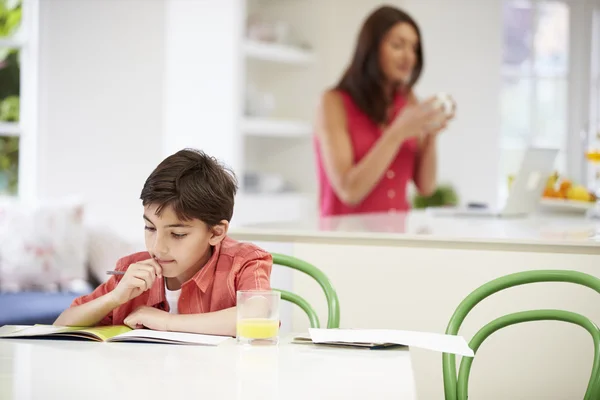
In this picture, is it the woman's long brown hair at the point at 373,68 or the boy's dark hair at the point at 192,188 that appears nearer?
the boy's dark hair at the point at 192,188

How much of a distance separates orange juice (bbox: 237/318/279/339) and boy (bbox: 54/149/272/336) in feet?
0.36

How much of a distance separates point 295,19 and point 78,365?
484 cm

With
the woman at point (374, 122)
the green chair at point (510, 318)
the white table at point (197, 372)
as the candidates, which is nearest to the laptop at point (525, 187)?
the woman at point (374, 122)

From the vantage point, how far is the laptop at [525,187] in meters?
3.22

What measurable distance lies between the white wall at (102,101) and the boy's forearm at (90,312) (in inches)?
127

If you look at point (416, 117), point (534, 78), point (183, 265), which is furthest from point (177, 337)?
point (534, 78)

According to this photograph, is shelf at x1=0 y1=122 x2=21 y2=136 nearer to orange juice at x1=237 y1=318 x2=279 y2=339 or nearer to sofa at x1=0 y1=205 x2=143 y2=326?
sofa at x1=0 y1=205 x2=143 y2=326

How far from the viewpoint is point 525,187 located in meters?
3.29

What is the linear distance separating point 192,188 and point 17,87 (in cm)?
344

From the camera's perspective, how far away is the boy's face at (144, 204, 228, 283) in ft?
4.99

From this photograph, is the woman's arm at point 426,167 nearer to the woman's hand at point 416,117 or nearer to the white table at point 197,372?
the woman's hand at point 416,117

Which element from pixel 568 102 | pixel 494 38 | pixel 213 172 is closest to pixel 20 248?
pixel 213 172

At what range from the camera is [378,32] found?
9.64 ft

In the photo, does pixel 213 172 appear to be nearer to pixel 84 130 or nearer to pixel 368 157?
pixel 368 157
